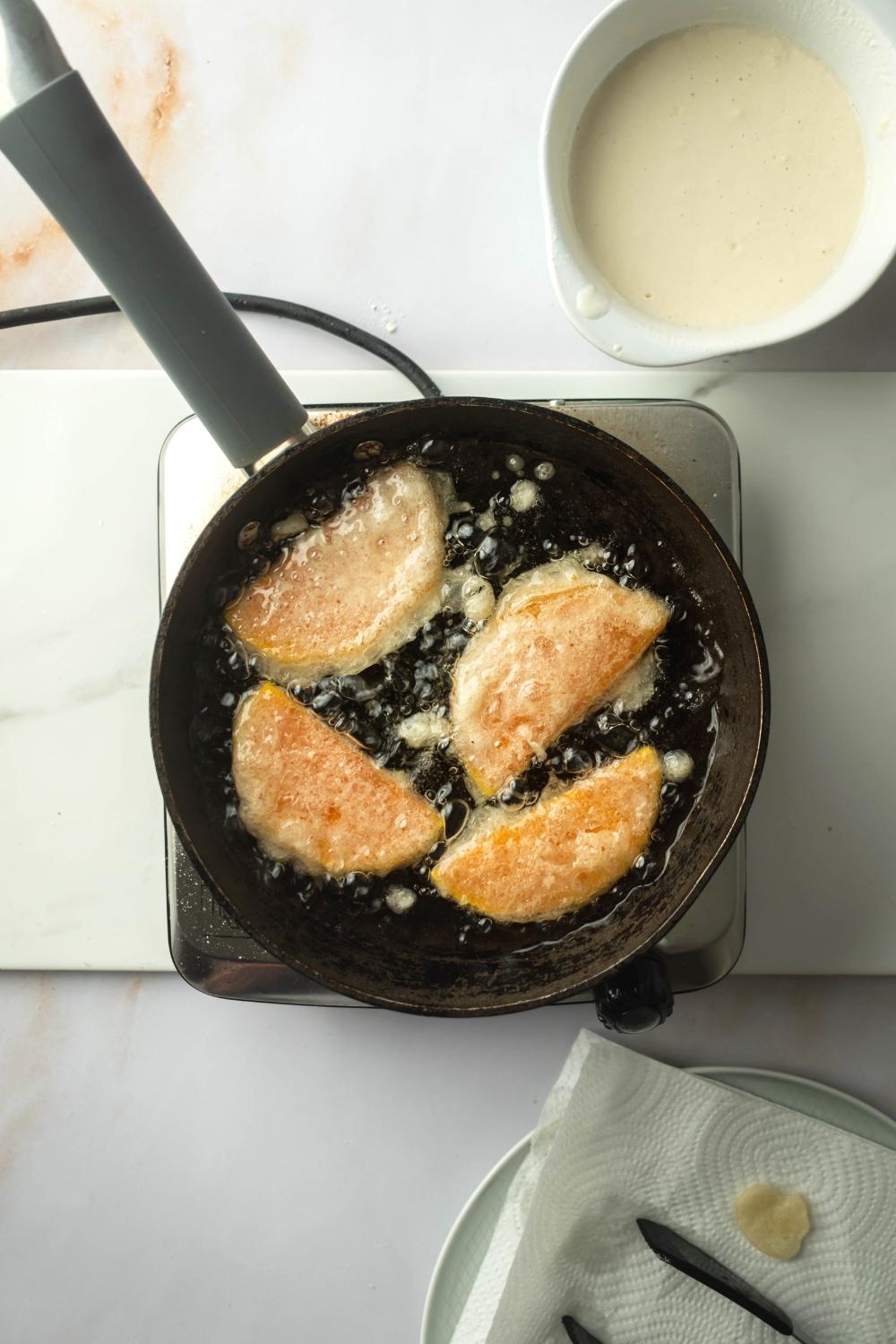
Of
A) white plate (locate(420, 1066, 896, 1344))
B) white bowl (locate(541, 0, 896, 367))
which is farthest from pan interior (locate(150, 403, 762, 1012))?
white plate (locate(420, 1066, 896, 1344))

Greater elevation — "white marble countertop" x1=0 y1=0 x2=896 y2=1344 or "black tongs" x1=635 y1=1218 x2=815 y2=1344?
"white marble countertop" x1=0 y1=0 x2=896 y2=1344

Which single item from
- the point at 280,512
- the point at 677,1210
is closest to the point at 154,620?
the point at 280,512

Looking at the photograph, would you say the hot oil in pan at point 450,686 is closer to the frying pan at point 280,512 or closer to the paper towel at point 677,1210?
the frying pan at point 280,512

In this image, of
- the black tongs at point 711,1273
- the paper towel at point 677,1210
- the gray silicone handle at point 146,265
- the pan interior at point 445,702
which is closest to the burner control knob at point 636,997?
the pan interior at point 445,702

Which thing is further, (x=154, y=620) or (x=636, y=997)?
(x=154, y=620)

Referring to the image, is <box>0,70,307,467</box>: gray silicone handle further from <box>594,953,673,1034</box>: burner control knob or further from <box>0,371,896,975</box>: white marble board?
<box>594,953,673,1034</box>: burner control knob

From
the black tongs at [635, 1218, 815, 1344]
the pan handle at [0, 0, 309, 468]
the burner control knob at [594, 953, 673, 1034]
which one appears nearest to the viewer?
the pan handle at [0, 0, 309, 468]

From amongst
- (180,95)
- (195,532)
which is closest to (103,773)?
(195,532)

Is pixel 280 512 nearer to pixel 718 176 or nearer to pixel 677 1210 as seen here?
pixel 718 176
